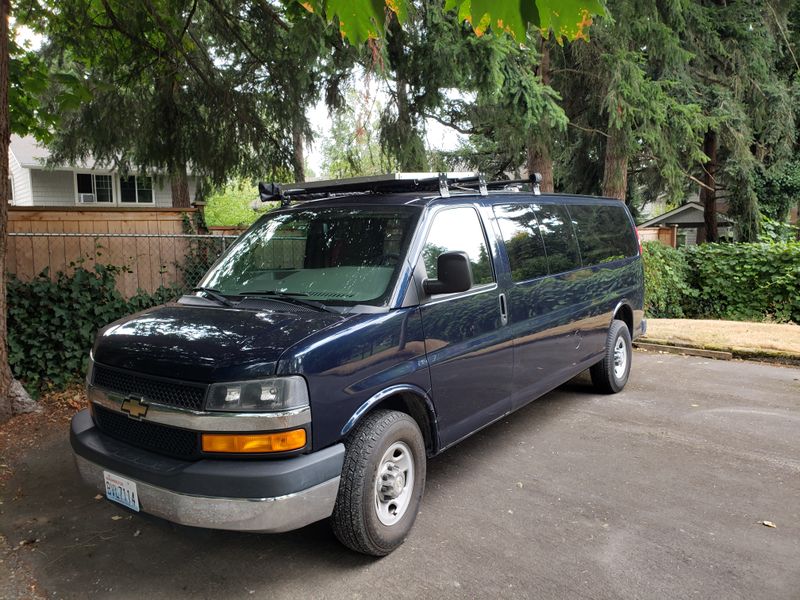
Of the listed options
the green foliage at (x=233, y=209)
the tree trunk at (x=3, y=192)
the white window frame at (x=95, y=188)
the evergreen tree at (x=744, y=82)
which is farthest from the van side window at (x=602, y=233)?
Answer: the white window frame at (x=95, y=188)

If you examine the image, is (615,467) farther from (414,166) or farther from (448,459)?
(414,166)

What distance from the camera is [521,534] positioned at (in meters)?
3.54

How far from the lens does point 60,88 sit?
526 inches

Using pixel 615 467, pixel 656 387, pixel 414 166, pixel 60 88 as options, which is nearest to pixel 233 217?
pixel 60 88

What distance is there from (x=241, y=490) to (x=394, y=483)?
3.09ft

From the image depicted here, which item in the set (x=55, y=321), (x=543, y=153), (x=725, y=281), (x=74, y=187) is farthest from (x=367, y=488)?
(x=74, y=187)

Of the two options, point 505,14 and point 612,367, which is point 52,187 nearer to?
point 612,367

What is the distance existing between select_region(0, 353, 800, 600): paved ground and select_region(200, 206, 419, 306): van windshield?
4.81 ft

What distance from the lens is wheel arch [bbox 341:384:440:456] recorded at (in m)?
3.26

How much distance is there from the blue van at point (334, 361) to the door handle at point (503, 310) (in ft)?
0.04

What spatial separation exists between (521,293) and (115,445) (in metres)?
2.90

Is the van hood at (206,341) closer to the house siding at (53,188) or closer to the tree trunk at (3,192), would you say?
the tree trunk at (3,192)

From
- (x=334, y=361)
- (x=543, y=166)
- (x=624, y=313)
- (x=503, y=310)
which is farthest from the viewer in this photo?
(x=543, y=166)

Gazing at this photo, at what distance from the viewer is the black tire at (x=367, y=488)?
3043mm
